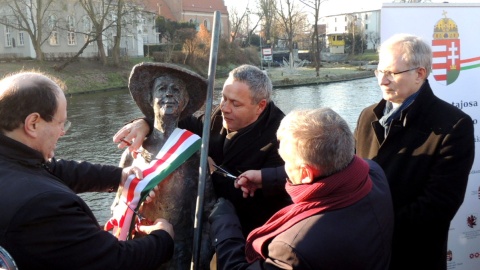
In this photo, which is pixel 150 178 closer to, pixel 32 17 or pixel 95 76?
pixel 95 76

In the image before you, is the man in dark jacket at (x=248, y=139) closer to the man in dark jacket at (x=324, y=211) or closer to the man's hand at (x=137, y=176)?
the man's hand at (x=137, y=176)

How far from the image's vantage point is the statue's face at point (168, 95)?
9.53ft

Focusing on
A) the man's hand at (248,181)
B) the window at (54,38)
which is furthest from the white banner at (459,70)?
the window at (54,38)

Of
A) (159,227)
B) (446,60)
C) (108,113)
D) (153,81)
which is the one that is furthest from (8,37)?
(159,227)

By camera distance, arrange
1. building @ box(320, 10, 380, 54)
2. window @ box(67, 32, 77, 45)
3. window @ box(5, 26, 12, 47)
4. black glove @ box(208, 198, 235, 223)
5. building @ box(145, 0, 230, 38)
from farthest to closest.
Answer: building @ box(145, 0, 230, 38), building @ box(320, 10, 380, 54), window @ box(67, 32, 77, 45), window @ box(5, 26, 12, 47), black glove @ box(208, 198, 235, 223)

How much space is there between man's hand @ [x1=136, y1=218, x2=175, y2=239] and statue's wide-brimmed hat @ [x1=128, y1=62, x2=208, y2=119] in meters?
0.73

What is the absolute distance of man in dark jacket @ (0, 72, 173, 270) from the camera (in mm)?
1839

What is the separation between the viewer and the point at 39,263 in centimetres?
187

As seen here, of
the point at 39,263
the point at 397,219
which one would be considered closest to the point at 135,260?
the point at 39,263

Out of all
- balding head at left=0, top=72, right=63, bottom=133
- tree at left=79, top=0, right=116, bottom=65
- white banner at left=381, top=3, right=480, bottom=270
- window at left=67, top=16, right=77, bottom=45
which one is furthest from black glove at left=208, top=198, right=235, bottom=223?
window at left=67, top=16, right=77, bottom=45

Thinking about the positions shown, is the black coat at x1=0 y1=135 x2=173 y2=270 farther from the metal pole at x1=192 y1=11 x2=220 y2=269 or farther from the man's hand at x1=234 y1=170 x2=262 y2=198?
the man's hand at x1=234 y1=170 x2=262 y2=198

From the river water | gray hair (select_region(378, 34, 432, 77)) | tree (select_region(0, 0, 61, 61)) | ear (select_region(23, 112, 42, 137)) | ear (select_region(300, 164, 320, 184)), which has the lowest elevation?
the river water

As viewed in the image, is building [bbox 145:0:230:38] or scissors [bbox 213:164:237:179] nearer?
scissors [bbox 213:164:237:179]

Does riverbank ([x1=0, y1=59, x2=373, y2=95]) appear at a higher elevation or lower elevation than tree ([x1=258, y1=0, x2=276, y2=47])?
lower
